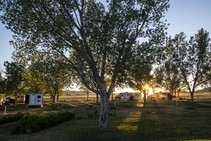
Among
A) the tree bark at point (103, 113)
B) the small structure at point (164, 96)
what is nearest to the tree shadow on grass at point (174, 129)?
the tree bark at point (103, 113)

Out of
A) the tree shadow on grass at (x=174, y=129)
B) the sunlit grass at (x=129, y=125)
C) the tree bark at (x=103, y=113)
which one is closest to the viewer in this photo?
the tree shadow on grass at (x=174, y=129)

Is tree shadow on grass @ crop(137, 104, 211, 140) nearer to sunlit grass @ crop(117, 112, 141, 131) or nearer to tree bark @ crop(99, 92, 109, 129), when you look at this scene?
sunlit grass @ crop(117, 112, 141, 131)

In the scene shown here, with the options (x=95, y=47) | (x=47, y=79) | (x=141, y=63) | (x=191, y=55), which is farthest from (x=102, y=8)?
(x=191, y=55)

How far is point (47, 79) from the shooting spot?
43.2 ft

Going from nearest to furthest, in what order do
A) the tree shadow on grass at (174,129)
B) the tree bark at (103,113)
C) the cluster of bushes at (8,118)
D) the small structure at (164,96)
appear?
the tree shadow on grass at (174,129) < the tree bark at (103,113) < the cluster of bushes at (8,118) < the small structure at (164,96)

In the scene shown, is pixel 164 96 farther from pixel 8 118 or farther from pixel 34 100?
pixel 8 118

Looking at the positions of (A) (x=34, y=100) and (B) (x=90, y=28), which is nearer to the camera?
(B) (x=90, y=28)

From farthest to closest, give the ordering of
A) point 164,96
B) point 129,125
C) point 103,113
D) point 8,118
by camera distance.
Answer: point 164,96
point 8,118
point 129,125
point 103,113

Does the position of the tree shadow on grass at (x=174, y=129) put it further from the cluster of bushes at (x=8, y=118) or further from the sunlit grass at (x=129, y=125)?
the cluster of bushes at (x=8, y=118)

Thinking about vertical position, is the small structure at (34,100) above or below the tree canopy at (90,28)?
below

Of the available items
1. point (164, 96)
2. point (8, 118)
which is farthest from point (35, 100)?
point (164, 96)

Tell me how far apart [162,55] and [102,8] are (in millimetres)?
6194

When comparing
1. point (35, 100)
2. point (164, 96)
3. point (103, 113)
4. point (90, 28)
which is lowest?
point (164, 96)

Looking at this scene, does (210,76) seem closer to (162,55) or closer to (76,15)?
(162,55)
